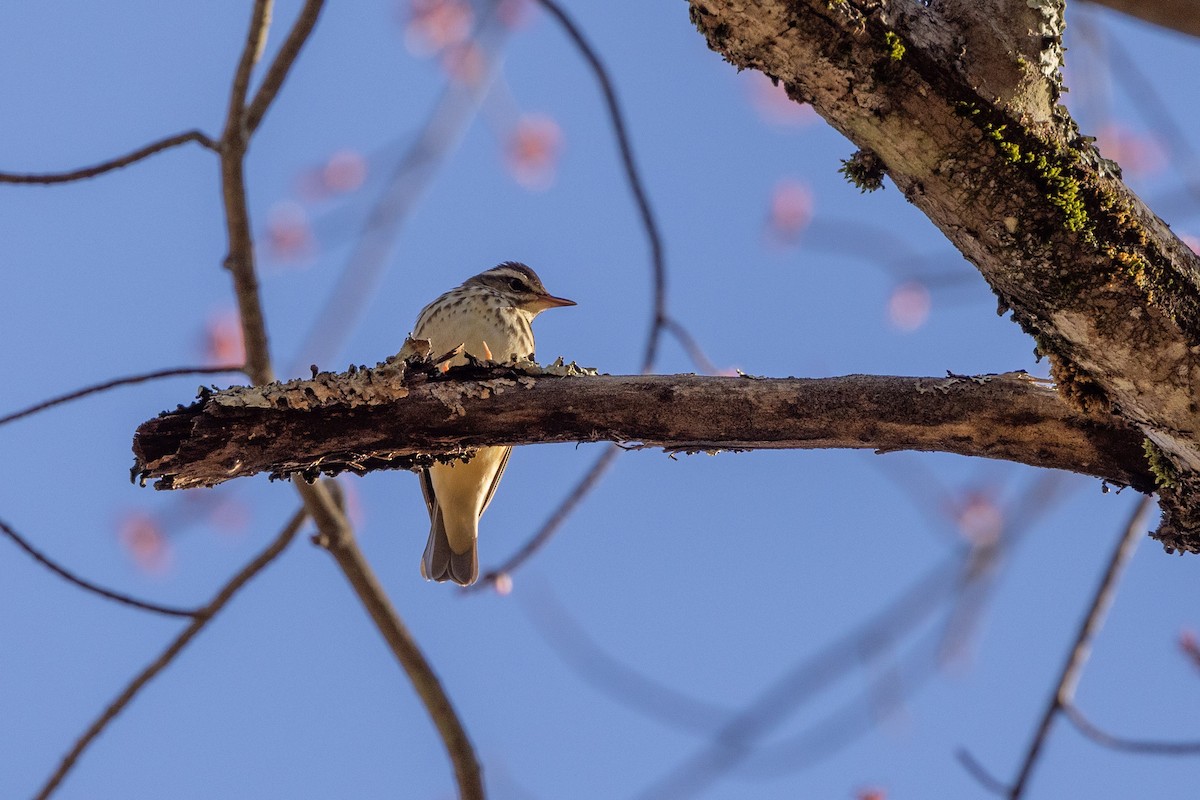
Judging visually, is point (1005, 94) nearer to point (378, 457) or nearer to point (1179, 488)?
point (1179, 488)

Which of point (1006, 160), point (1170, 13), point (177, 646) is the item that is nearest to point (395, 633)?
point (177, 646)

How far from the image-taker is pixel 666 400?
2.97 metres

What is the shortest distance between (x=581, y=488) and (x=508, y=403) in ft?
5.26

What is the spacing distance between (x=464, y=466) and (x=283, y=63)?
6.94 feet

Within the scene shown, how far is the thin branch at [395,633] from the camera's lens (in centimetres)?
425

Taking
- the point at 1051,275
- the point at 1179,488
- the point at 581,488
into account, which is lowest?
the point at 1179,488

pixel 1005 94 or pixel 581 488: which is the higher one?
pixel 581 488

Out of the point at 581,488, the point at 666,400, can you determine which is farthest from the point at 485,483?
Answer: the point at 666,400

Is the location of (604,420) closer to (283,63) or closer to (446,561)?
(283,63)

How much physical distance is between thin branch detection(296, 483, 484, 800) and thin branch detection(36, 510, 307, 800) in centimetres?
18

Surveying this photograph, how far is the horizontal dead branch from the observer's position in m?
2.84

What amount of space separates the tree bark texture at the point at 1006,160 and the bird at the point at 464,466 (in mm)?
3421

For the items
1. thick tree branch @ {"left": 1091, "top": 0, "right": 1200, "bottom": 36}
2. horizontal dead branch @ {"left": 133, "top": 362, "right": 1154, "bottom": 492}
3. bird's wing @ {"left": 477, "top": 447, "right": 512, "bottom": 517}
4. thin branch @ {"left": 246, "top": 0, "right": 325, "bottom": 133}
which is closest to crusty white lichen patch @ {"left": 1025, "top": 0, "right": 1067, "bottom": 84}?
thick tree branch @ {"left": 1091, "top": 0, "right": 1200, "bottom": 36}

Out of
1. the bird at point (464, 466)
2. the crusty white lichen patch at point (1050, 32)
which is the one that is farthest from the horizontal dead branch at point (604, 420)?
the bird at point (464, 466)
